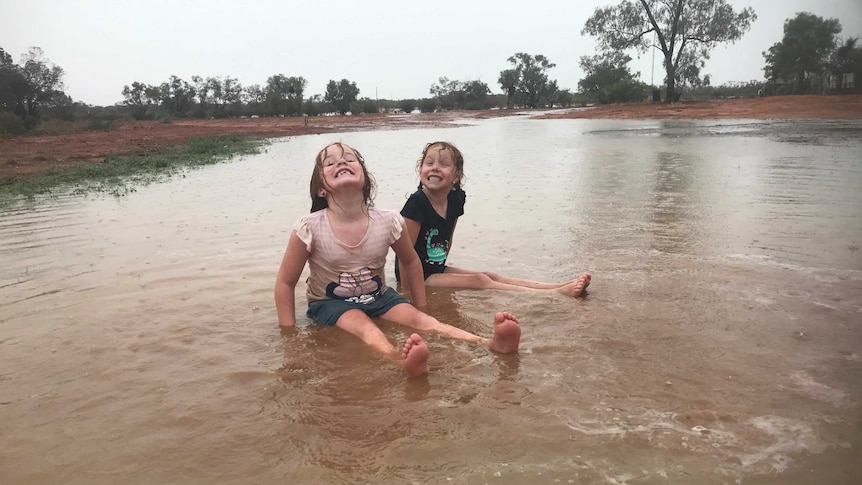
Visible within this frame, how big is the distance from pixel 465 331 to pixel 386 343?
18.9 inches

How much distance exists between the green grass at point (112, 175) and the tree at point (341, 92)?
6047cm

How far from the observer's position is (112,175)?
40.1 ft

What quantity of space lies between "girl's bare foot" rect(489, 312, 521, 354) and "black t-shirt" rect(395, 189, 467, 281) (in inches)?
62.3

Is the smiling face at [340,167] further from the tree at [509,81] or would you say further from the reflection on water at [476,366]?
the tree at [509,81]

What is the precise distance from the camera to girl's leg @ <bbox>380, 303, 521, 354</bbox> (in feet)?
9.41

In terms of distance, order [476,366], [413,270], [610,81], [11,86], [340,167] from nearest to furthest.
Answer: [476,366] → [340,167] → [413,270] → [11,86] → [610,81]

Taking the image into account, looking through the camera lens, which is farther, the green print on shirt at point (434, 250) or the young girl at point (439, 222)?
the green print on shirt at point (434, 250)

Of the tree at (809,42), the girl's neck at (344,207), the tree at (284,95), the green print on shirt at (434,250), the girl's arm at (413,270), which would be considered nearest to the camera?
the tree at (809,42)

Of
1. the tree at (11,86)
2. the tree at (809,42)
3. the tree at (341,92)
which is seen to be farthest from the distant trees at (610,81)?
the tree at (11,86)

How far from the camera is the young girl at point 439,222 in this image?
425cm

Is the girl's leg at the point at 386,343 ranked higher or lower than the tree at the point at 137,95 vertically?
lower

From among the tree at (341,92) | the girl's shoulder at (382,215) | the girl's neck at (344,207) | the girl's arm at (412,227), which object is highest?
the tree at (341,92)

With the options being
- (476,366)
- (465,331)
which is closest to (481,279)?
(465,331)

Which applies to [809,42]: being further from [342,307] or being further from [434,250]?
[342,307]
